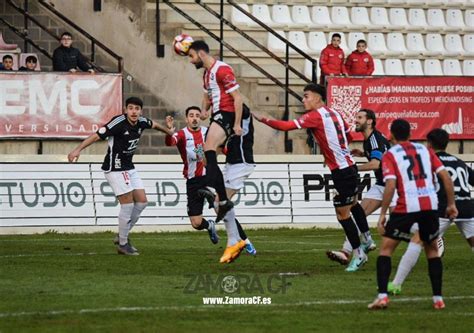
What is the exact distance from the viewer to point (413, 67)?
3111cm

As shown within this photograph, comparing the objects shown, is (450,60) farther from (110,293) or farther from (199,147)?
(110,293)

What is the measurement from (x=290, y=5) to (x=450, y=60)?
13.7ft

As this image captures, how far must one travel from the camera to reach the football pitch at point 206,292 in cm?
1070

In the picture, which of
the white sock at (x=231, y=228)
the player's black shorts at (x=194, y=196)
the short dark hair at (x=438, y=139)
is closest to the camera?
the short dark hair at (x=438, y=139)

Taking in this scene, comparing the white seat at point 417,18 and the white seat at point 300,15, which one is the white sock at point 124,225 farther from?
the white seat at point 417,18

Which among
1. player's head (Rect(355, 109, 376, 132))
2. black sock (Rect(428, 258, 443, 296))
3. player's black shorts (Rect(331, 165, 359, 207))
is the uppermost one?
player's head (Rect(355, 109, 376, 132))

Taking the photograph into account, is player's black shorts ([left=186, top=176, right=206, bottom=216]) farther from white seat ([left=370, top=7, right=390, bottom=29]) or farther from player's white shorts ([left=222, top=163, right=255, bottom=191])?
white seat ([left=370, top=7, right=390, bottom=29])

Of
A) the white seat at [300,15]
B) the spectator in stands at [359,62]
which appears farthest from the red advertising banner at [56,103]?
the white seat at [300,15]

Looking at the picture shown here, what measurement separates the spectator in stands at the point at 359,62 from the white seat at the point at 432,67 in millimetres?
3570

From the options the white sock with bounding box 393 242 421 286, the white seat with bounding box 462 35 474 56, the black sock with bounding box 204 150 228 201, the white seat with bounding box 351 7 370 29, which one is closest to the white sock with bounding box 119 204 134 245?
the black sock with bounding box 204 150 228 201

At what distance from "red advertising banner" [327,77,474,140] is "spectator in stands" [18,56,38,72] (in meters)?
5.94

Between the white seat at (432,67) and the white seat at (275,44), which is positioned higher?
the white seat at (275,44)

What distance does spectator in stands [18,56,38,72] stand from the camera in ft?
A: 83.4

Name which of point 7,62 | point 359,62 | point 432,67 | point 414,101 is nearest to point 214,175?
point 7,62
